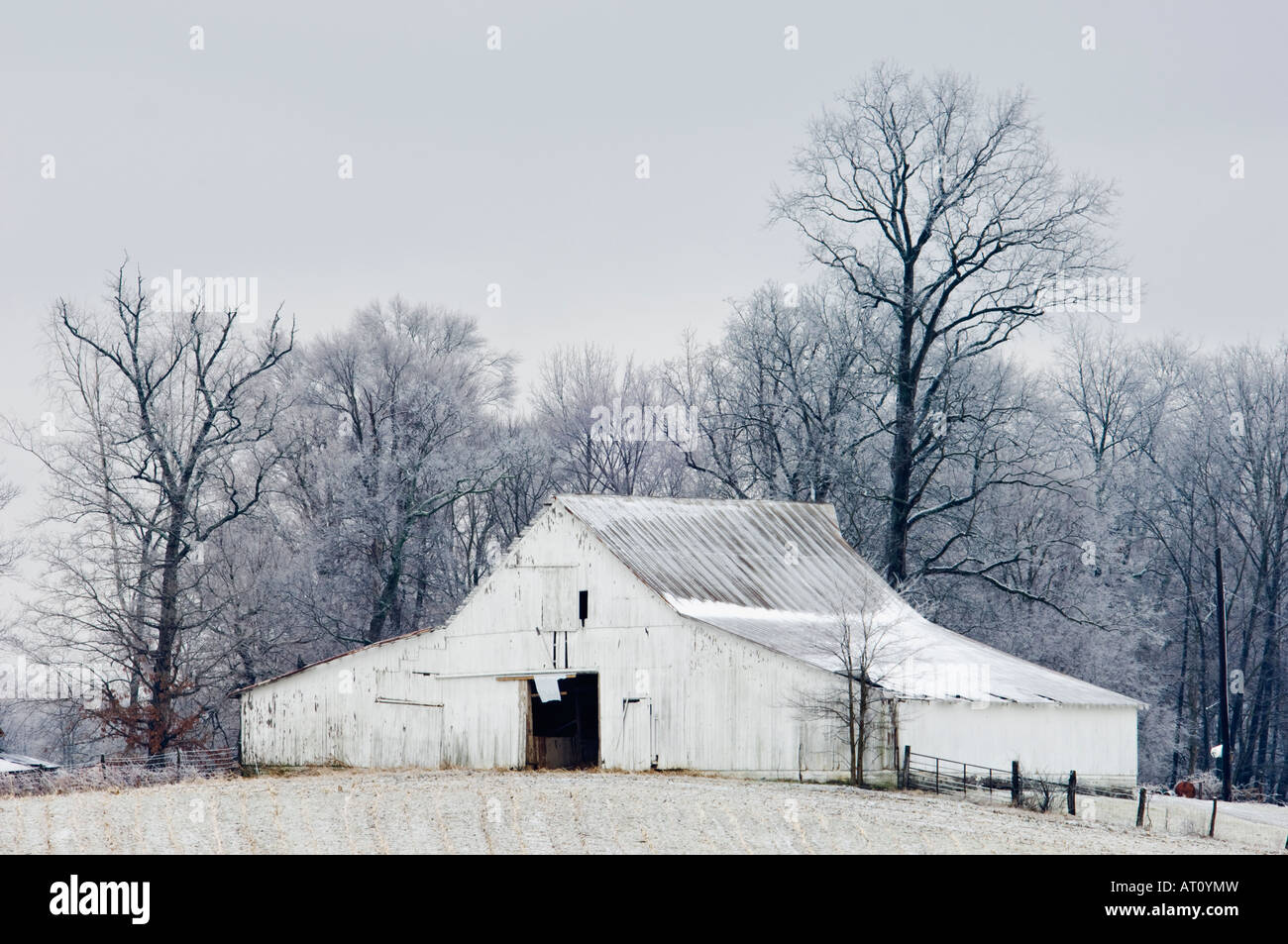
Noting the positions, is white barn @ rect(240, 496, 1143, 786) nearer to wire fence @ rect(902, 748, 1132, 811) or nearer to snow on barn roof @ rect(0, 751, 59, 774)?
wire fence @ rect(902, 748, 1132, 811)

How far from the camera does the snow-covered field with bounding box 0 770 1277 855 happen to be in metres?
A: 19.3

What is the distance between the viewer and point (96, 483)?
40.8m

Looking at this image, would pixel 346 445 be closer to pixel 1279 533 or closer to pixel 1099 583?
pixel 1099 583

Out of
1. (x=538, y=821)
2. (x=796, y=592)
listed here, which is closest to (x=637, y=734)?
(x=796, y=592)

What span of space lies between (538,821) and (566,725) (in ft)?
38.2

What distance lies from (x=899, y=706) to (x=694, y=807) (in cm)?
691

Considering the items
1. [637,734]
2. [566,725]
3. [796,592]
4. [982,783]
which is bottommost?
[982,783]

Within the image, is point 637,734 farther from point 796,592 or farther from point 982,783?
point 796,592

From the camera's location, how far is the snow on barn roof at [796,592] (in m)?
30.1

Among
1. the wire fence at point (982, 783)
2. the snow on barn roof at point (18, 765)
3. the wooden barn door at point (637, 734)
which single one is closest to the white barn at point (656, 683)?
the wooden barn door at point (637, 734)

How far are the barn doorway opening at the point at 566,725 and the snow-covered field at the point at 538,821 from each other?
451cm

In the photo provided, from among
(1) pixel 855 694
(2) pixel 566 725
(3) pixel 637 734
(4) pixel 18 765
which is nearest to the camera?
(1) pixel 855 694

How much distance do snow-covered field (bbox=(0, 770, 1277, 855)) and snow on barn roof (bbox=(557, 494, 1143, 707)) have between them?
374cm

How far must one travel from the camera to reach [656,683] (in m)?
29.9
